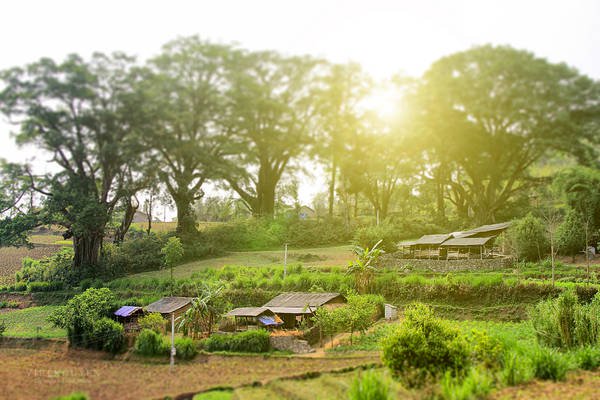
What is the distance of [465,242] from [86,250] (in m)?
31.2

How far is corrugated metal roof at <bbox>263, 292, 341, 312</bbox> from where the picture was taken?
27814mm

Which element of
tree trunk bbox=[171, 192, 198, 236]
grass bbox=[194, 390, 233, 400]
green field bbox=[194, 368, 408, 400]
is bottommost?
grass bbox=[194, 390, 233, 400]

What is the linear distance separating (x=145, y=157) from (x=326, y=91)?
1879 cm

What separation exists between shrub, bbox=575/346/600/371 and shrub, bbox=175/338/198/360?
15754 mm

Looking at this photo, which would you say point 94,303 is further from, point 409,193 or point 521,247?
point 409,193

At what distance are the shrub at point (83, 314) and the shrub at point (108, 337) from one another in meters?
0.34

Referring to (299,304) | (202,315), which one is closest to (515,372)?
(299,304)

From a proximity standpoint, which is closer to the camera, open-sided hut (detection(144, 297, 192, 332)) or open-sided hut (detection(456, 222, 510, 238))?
open-sided hut (detection(144, 297, 192, 332))

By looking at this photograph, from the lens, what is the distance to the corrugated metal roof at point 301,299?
27.8 metres

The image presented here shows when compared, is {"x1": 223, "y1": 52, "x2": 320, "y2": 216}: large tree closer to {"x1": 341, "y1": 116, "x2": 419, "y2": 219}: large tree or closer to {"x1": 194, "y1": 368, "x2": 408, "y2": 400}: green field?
{"x1": 341, "y1": 116, "x2": 419, "y2": 219}: large tree

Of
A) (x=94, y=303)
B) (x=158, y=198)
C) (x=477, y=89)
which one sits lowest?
(x=94, y=303)

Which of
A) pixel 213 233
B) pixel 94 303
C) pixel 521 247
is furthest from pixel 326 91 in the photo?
pixel 94 303

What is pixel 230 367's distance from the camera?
846 inches

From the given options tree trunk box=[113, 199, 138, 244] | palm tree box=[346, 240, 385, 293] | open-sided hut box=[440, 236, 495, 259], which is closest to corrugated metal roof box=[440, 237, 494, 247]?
open-sided hut box=[440, 236, 495, 259]
